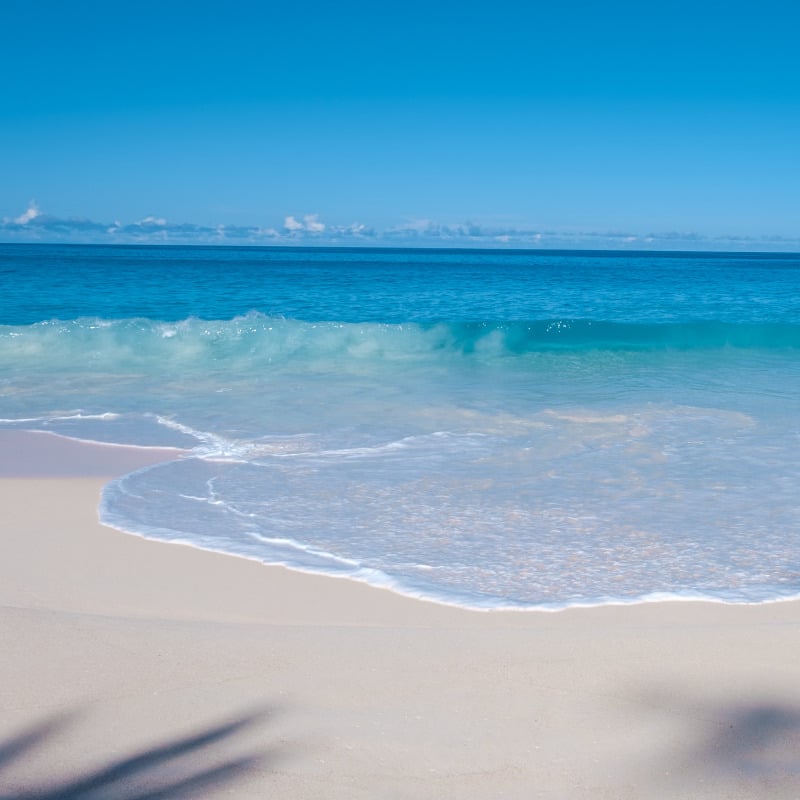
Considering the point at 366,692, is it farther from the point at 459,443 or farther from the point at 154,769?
the point at 459,443

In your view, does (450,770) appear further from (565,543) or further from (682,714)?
(565,543)

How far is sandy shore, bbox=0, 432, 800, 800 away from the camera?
3068 millimetres

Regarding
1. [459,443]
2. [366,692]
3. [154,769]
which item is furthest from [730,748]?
[459,443]

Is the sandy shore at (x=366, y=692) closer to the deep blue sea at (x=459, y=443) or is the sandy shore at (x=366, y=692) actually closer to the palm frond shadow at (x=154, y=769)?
the palm frond shadow at (x=154, y=769)

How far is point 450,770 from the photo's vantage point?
3.11 metres

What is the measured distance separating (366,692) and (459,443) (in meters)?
4.92

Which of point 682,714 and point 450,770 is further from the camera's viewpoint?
point 682,714

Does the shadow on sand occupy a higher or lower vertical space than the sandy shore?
higher

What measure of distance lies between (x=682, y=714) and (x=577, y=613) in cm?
108

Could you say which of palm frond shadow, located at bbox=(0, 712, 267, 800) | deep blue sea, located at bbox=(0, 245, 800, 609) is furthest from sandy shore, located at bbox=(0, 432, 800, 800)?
deep blue sea, located at bbox=(0, 245, 800, 609)

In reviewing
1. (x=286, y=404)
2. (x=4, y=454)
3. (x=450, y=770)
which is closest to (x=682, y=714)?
(x=450, y=770)

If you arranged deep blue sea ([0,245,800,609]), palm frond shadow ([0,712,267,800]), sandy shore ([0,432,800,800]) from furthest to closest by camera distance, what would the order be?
deep blue sea ([0,245,800,609]) < sandy shore ([0,432,800,800]) < palm frond shadow ([0,712,267,800])

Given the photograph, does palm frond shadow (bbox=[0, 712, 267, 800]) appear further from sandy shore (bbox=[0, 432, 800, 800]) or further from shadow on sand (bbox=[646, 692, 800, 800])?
shadow on sand (bbox=[646, 692, 800, 800])

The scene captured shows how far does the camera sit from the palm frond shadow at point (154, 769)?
9.69 feet
